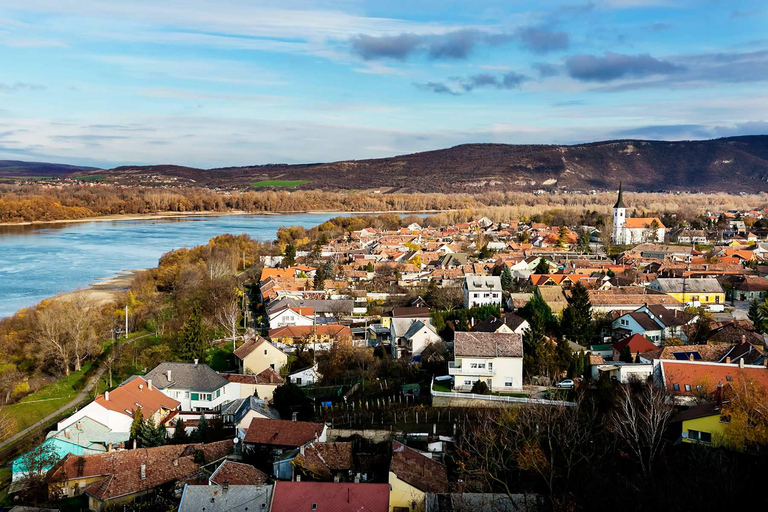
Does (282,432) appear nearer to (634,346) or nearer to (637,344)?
(634,346)

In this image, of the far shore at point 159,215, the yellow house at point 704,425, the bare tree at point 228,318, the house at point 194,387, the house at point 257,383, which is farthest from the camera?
the far shore at point 159,215

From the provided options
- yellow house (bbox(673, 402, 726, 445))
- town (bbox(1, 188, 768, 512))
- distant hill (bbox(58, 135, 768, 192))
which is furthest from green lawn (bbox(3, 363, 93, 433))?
distant hill (bbox(58, 135, 768, 192))

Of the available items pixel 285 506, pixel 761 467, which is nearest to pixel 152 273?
pixel 285 506

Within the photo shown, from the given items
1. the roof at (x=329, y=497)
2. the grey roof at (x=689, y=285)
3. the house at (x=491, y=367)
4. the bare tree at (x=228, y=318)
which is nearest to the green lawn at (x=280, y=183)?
the bare tree at (x=228, y=318)

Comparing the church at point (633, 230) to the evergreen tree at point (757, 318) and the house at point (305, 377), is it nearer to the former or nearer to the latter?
the evergreen tree at point (757, 318)

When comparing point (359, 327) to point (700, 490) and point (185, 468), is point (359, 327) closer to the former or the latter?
point (185, 468)

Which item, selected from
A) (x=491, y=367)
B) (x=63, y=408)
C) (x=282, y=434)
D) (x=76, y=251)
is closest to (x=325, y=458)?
(x=282, y=434)

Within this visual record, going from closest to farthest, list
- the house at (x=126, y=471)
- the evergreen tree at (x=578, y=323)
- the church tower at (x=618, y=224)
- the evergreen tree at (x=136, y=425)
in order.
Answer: the house at (x=126, y=471) → the evergreen tree at (x=136, y=425) → the evergreen tree at (x=578, y=323) → the church tower at (x=618, y=224)
